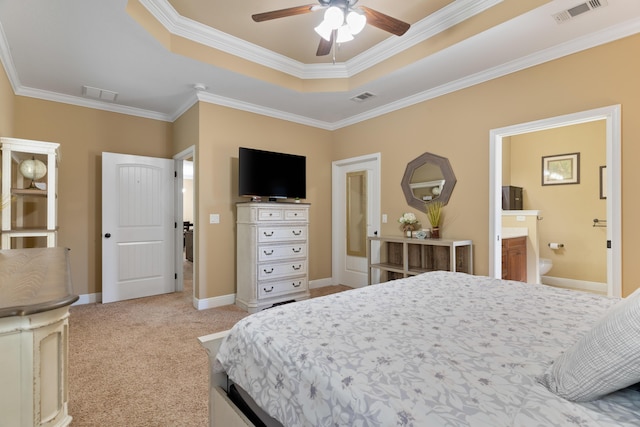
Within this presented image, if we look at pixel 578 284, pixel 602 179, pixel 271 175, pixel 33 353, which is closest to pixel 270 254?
pixel 271 175

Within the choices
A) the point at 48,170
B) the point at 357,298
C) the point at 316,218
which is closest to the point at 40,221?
the point at 48,170

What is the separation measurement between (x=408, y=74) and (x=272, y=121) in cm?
205

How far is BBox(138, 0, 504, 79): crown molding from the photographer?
2634 millimetres

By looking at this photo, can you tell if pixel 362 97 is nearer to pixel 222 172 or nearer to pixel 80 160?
pixel 222 172

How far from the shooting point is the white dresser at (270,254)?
381 centimetres

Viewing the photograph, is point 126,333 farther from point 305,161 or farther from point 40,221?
point 305,161

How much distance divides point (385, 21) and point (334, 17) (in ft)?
1.27

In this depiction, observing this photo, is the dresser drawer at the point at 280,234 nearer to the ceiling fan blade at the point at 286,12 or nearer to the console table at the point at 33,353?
the ceiling fan blade at the point at 286,12

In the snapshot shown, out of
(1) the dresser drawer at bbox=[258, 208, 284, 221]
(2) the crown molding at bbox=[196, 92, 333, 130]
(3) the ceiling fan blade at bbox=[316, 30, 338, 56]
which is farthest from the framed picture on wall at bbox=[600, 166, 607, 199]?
(1) the dresser drawer at bbox=[258, 208, 284, 221]

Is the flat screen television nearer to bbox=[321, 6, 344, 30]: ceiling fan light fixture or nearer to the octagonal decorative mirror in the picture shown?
the octagonal decorative mirror

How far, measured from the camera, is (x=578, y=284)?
4.60 metres

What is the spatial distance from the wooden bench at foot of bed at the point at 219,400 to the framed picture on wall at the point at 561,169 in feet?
17.9

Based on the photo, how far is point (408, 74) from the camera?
3324mm

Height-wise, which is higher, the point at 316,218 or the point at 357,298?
the point at 316,218
